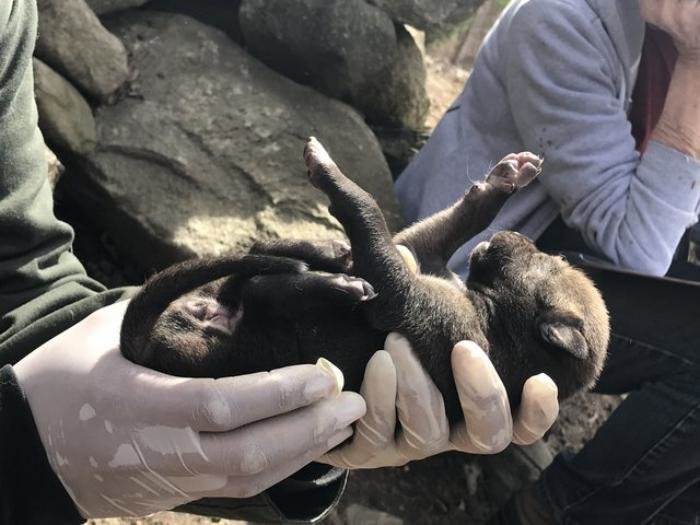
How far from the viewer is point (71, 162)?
3555mm

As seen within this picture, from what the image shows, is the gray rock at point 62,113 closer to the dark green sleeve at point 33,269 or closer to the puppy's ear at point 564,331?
the dark green sleeve at point 33,269

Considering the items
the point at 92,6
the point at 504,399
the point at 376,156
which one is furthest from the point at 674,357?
the point at 92,6

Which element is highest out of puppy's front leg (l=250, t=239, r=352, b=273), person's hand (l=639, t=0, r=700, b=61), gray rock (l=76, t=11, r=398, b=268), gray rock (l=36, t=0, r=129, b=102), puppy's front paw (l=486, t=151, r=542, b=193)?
person's hand (l=639, t=0, r=700, b=61)

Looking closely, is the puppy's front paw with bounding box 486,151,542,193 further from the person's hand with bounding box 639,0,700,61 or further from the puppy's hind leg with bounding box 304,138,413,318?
the person's hand with bounding box 639,0,700,61

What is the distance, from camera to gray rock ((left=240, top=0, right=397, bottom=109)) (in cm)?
417

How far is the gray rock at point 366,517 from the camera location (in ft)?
11.8

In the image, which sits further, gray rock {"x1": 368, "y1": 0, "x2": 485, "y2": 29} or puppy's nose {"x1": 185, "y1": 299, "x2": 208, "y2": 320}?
gray rock {"x1": 368, "y1": 0, "x2": 485, "y2": 29}

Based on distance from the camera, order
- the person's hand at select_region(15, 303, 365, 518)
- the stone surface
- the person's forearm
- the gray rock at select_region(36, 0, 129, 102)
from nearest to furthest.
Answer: the person's hand at select_region(15, 303, 365, 518)
the person's forearm
the gray rock at select_region(36, 0, 129, 102)
the stone surface

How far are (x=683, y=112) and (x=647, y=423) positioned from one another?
1407 mm

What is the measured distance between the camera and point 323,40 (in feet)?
13.8

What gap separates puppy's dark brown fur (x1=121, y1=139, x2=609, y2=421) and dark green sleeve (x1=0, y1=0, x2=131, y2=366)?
13.9 inches

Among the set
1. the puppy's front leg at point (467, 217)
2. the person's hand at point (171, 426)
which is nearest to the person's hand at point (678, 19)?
the puppy's front leg at point (467, 217)

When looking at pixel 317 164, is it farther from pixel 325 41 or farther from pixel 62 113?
pixel 325 41

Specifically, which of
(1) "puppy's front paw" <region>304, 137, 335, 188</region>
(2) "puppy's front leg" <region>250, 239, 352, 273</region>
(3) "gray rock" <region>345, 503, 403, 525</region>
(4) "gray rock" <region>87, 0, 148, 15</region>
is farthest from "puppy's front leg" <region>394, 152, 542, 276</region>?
(4) "gray rock" <region>87, 0, 148, 15</region>
